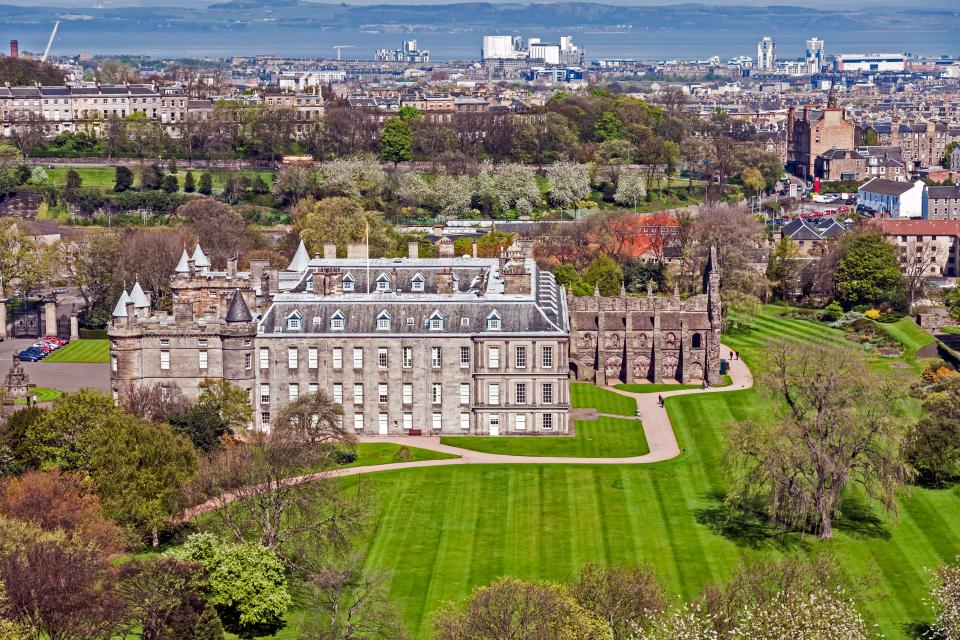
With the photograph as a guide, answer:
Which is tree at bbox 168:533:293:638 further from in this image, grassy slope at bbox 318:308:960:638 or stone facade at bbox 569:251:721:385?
stone facade at bbox 569:251:721:385

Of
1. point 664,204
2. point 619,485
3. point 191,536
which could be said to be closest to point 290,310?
point 619,485

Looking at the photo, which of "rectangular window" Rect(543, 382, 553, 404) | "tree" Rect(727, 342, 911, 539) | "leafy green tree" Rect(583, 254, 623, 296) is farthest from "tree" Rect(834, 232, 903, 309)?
"tree" Rect(727, 342, 911, 539)

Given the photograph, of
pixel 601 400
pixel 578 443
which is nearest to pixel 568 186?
pixel 601 400

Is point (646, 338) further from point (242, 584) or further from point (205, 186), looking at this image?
point (205, 186)

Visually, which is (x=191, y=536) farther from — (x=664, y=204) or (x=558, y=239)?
(x=664, y=204)

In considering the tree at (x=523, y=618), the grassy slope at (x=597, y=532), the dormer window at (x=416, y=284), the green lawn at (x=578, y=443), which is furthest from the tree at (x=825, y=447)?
the dormer window at (x=416, y=284)

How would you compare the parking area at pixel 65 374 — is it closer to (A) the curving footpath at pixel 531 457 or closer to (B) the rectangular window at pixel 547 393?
(A) the curving footpath at pixel 531 457

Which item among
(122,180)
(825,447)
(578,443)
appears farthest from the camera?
(122,180)
